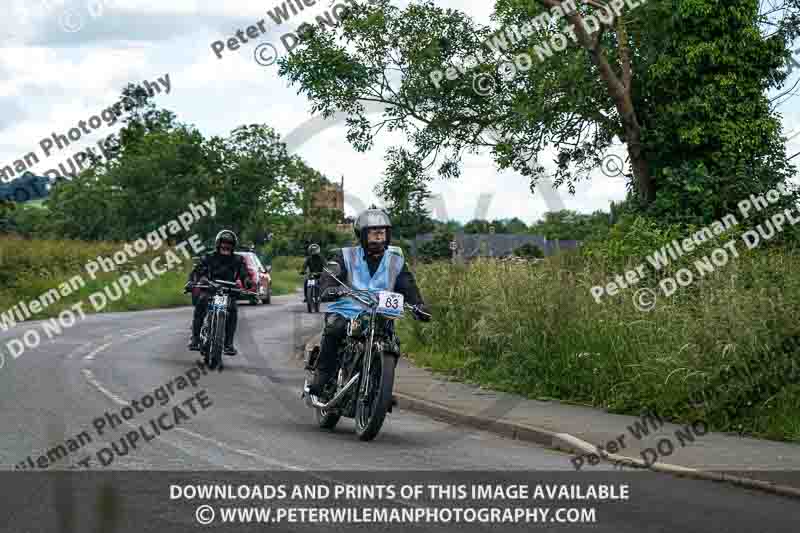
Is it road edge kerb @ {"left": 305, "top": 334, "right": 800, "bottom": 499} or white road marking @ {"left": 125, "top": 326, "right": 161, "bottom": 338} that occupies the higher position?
white road marking @ {"left": 125, "top": 326, "right": 161, "bottom": 338}

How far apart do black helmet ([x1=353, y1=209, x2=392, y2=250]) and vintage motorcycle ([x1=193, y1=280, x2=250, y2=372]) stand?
23.8ft

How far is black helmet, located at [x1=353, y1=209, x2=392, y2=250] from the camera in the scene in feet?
34.1

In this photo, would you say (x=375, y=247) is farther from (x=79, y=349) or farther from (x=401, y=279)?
(x=79, y=349)

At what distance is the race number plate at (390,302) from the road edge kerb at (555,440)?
137 centimetres

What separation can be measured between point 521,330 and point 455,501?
7.76m

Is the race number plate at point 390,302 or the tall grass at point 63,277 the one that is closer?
the race number plate at point 390,302

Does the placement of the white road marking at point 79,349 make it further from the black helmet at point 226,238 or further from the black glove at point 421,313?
the black glove at point 421,313

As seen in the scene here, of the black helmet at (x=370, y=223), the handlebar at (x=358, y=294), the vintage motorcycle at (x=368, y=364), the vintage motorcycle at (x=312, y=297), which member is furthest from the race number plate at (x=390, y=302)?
the vintage motorcycle at (x=312, y=297)

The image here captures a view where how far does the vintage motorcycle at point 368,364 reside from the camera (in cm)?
982

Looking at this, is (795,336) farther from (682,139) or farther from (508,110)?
(508,110)

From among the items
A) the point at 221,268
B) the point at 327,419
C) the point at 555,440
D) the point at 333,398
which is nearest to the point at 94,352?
the point at 221,268

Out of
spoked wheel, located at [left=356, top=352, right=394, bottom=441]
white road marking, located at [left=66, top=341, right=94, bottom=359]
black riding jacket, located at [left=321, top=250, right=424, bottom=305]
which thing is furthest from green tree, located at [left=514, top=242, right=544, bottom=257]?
spoked wheel, located at [left=356, top=352, right=394, bottom=441]

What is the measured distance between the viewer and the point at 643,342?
12.6m

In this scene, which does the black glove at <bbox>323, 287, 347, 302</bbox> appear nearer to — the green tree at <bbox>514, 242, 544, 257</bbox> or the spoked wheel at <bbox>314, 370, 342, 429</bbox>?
the spoked wheel at <bbox>314, 370, 342, 429</bbox>
